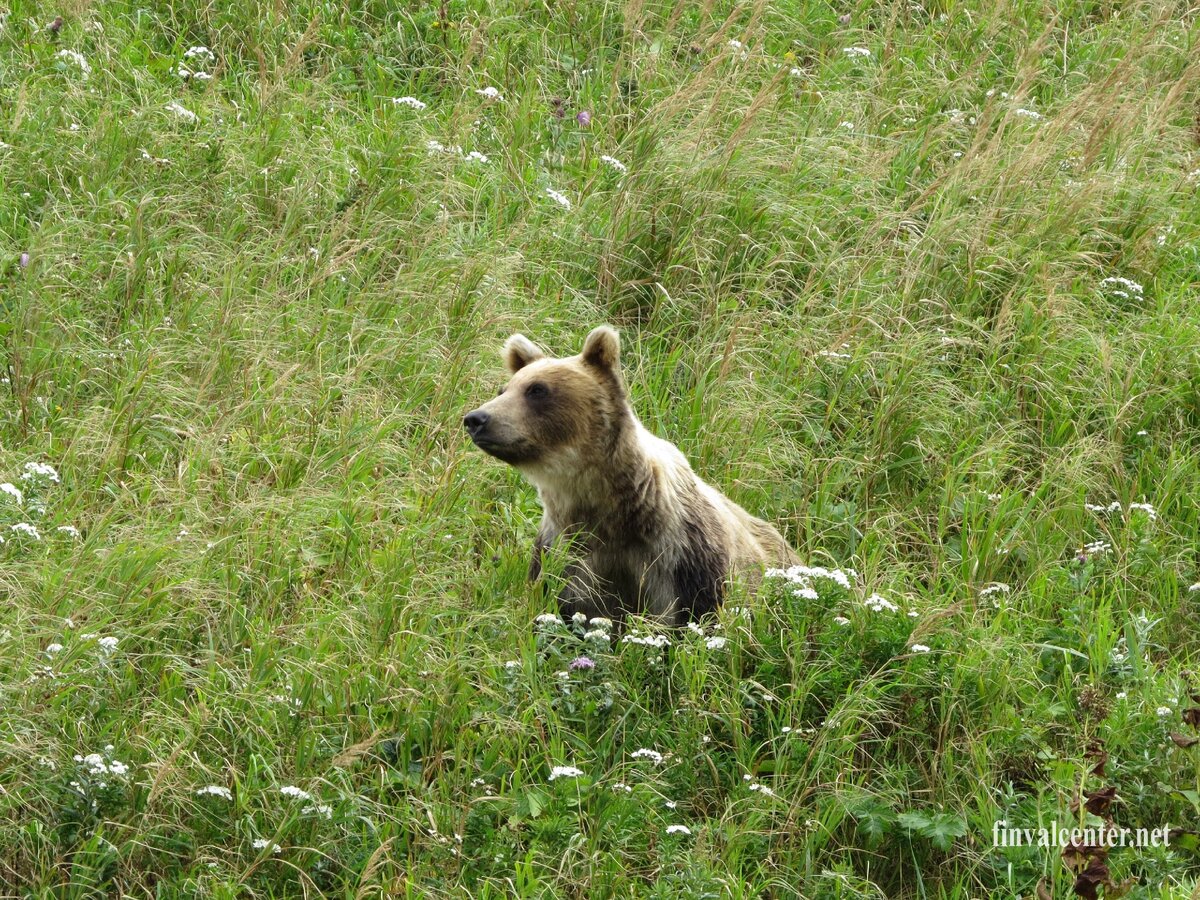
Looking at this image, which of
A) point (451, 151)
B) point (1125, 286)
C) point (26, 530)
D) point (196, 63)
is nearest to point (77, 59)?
point (196, 63)

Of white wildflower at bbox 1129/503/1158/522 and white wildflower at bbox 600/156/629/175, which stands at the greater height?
white wildflower at bbox 600/156/629/175

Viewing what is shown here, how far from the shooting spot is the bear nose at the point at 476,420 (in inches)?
205

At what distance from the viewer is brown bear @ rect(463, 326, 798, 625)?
5246mm

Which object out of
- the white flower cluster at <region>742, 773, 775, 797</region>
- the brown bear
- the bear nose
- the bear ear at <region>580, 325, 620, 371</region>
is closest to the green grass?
the white flower cluster at <region>742, 773, 775, 797</region>

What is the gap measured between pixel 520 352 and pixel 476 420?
522 mm

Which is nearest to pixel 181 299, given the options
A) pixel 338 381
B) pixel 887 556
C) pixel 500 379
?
pixel 338 381

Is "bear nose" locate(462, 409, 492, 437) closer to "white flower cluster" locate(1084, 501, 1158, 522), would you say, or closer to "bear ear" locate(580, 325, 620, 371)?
"bear ear" locate(580, 325, 620, 371)

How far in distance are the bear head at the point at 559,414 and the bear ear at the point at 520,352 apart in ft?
0.40

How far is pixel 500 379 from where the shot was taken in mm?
6246

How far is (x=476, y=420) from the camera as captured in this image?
521cm

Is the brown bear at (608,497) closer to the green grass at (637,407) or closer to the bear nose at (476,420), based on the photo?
the bear nose at (476,420)

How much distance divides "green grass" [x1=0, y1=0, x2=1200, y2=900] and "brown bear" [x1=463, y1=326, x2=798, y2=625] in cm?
27

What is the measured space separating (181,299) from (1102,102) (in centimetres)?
457

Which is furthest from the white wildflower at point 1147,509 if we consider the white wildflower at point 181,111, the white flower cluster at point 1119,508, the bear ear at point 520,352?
the white wildflower at point 181,111
